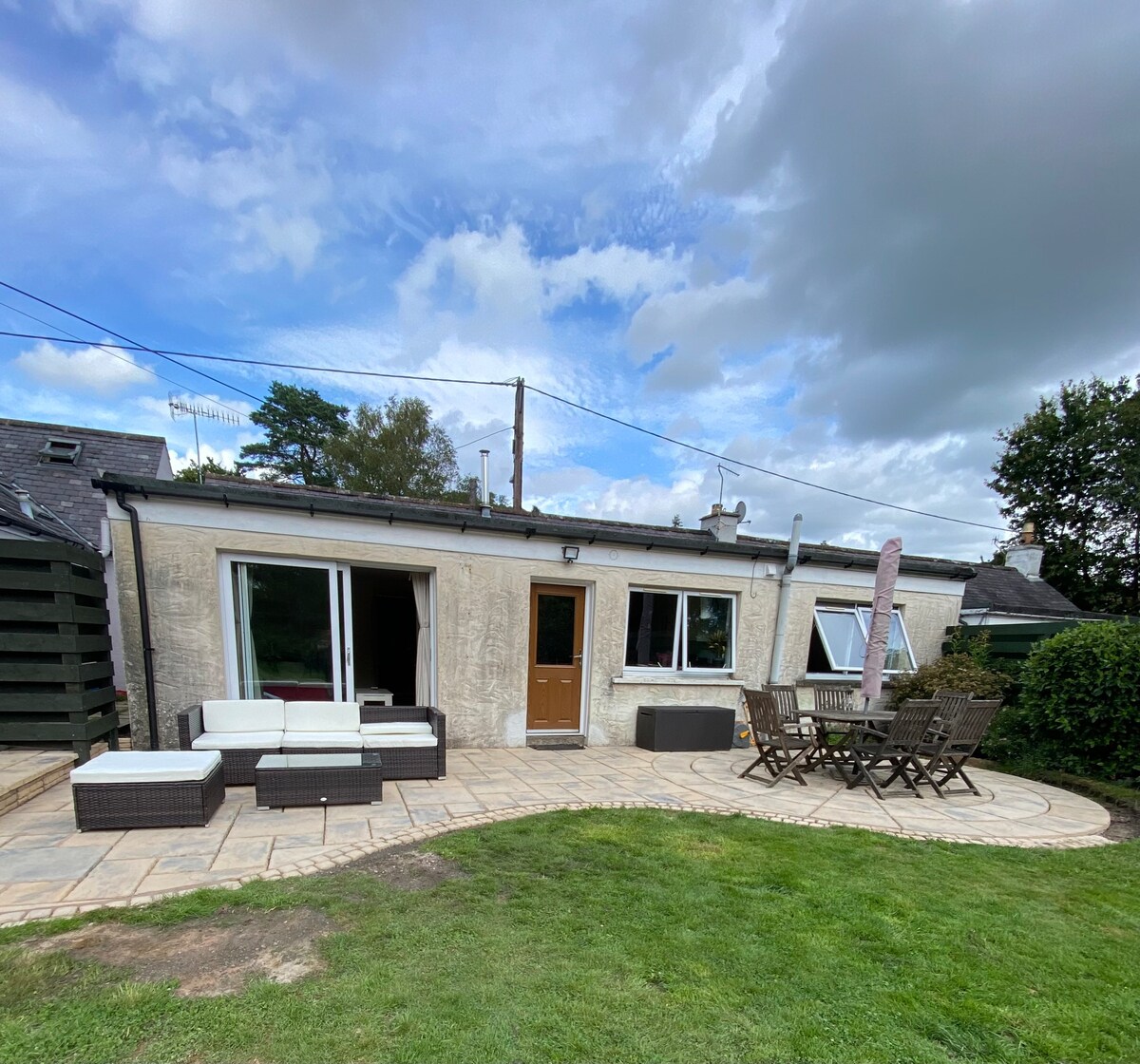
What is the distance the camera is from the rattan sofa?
4711 mm

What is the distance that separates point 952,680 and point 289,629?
9374mm

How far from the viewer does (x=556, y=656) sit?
286 inches

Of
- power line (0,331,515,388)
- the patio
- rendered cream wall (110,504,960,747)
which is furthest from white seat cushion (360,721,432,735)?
power line (0,331,515,388)

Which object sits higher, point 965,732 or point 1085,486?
point 1085,486

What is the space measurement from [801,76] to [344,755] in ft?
30.4

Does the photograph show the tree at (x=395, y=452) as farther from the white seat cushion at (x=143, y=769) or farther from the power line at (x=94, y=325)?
the white seat cushion at (x=143, y=769)

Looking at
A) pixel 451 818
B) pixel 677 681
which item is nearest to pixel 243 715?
pixel 451 818

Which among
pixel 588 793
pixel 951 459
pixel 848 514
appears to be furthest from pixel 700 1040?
pixel 951 459

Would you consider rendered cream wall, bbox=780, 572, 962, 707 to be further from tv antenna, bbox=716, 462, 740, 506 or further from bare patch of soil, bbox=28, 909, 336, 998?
bare patch of soil, bbox=28, 909, 336, 998

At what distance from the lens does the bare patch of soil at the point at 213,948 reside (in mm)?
2168

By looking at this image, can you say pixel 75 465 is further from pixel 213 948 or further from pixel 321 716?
pixel 213 948

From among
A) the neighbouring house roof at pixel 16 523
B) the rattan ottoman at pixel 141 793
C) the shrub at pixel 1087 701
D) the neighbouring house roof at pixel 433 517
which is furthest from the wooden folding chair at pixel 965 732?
the neighbouring house roof at pixel 16 523

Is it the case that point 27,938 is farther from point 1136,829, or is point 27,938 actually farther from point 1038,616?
point 1038,616

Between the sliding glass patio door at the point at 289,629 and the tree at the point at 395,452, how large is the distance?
15.7 m
